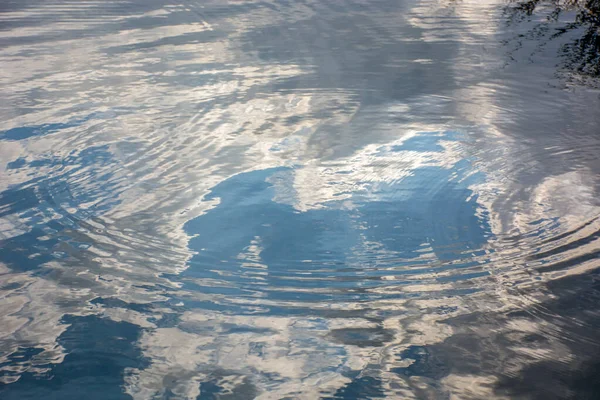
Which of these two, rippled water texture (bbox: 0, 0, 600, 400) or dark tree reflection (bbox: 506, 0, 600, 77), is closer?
rippled water texture (bbox: 0, 0, 600, 400)

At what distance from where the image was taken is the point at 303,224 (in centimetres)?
122

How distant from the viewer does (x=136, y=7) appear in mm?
3209

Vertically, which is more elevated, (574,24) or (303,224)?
(574,24)

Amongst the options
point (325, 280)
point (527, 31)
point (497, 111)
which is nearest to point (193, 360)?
point (325, 280)

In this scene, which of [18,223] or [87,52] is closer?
[18,223]

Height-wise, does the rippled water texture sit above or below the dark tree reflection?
below

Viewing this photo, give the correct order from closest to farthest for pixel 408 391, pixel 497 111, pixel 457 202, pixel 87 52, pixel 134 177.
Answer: pixel 408 391
pixel 457 202
pixel 134 177
pixel 497 111
pixel 87 52

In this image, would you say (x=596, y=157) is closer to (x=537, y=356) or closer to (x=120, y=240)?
(x=537, y=356)

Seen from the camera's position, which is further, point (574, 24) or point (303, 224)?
point (574, 24)

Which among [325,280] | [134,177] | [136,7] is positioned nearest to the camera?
[325,280]

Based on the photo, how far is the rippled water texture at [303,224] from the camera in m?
0.87

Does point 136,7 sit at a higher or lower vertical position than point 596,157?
higher

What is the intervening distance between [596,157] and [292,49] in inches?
53.5

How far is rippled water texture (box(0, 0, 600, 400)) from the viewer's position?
0.87m
